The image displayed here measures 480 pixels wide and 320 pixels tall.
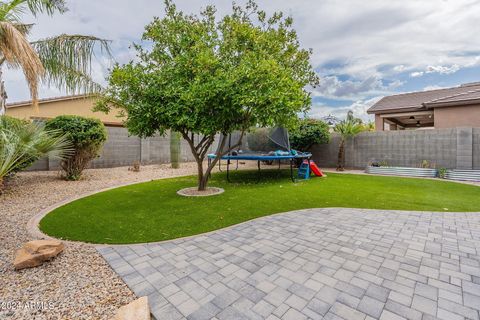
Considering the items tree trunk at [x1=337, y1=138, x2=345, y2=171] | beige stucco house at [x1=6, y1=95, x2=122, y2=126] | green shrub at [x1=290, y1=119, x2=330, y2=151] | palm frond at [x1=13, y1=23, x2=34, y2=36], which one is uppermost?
palm frond at [x1=13, y1=23, x2=34, y2=36]

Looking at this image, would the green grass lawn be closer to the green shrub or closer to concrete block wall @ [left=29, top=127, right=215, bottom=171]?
the green shrub

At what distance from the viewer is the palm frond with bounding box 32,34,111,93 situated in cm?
685

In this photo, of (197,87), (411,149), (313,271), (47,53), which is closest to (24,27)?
(47,53)

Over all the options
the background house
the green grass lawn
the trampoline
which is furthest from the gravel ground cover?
the background house

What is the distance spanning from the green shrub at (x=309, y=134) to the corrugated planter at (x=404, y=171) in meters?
→ 2.42

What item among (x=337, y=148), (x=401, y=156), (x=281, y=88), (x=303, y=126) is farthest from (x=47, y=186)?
(x=401, y=156)

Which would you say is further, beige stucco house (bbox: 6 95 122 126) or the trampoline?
beige stucco house (bbox: 6 95 122 126)

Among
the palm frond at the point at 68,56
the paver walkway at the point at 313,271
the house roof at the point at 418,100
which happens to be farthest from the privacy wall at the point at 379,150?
the paver walkway at the point at 313,271

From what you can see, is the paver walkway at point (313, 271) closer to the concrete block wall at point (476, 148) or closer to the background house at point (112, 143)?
the concrete block wall at point (476, 148)

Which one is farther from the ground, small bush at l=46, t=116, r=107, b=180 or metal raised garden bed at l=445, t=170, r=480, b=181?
small bush at l=46, t=116, r=107, b=180

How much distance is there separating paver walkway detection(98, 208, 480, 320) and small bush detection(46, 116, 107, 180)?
5.53 m

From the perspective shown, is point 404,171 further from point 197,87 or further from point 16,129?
point 16,129

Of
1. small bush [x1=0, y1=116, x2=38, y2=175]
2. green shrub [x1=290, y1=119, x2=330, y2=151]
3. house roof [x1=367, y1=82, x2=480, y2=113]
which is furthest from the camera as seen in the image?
house roof [x1=367, y1=82, x2=480, y2=113]

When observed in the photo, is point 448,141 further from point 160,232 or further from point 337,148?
point 160,232
